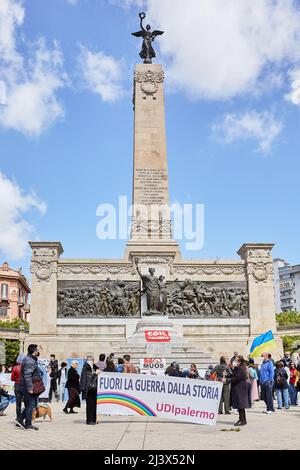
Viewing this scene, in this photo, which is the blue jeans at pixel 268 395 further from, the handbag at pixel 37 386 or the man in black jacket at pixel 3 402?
the man in black jacket at pixel 3 402

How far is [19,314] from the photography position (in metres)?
77.6

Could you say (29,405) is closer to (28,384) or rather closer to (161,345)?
(28,384)

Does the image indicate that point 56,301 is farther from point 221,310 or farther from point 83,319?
point 221,310

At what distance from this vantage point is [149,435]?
1004 centimetres

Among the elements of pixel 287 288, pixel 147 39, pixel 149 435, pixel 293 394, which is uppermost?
pixel 147 39

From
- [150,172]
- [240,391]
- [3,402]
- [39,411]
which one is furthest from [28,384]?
[150,172]

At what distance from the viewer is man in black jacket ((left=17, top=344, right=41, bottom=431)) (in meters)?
11.3

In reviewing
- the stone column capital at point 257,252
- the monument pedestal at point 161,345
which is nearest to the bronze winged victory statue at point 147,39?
the stone column capital at point 257,252

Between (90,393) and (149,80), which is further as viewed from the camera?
(149,80)

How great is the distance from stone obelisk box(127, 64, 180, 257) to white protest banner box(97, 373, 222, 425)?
1995cm

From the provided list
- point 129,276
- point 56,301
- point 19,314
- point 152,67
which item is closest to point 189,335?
point 129,276

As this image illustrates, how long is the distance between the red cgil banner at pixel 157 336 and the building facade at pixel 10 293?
4945cm

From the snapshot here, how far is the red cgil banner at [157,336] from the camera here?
28.7 m

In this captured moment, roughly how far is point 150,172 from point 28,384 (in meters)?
24.4
